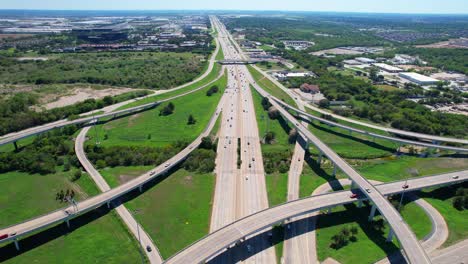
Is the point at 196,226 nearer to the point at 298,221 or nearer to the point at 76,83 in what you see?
the point at 298,221

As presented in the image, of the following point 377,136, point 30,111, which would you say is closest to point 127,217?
point 377,136

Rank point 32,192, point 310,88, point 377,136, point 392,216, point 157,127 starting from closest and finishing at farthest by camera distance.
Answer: point 392,216
point 32,192
point 377,136
point 157,127
point 310,88

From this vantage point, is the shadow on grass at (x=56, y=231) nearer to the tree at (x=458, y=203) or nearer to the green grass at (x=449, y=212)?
the green grass at (x=449, y=212)

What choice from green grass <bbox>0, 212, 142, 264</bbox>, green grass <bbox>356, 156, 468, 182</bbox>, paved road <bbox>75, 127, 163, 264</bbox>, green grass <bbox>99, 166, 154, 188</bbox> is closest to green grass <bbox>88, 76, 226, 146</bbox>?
paved road <bbox>75, 127, 163, 264</bbox>

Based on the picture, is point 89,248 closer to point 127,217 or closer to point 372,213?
point 127,217

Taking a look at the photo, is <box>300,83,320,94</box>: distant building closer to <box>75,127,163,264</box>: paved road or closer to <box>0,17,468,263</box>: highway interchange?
<box>0,17,468,263</box>: highway interchange

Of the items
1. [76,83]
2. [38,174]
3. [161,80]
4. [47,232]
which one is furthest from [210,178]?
[76,83]

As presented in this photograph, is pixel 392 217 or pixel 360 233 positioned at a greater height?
pixel 392 217
